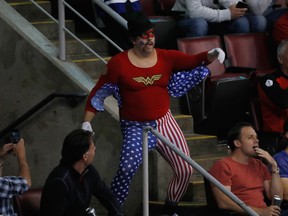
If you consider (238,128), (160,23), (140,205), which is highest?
(160,23)

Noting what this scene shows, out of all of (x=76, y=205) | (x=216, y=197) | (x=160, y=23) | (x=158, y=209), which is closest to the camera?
(x=76, y=205)

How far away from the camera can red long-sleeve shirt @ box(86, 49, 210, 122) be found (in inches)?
357

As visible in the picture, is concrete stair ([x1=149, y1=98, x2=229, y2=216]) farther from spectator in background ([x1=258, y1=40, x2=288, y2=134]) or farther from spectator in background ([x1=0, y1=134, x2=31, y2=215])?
spectator in background ([x1=0, y1=134, x2=31, y2=215])

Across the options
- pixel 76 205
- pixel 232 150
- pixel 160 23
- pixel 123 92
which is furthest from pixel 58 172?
pixel 160 23

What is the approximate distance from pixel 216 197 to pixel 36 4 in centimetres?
297

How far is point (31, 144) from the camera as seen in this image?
10695 millimetres

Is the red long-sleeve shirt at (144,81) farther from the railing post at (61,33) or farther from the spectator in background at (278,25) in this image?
the spectator in background at (278,25)

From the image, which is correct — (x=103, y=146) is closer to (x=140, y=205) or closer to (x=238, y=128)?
(x=140, y=205)

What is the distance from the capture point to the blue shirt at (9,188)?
8.26 meters

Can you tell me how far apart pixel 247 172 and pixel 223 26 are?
295cm

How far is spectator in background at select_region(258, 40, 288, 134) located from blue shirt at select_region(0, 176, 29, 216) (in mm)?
3015

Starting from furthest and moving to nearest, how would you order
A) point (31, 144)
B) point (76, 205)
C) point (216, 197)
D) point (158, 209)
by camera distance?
point (31, 144), point (158, 209), point (216, 197), point (76, 205)

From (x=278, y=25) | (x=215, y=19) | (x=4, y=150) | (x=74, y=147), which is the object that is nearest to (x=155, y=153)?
Answer: (x=74, y=147)

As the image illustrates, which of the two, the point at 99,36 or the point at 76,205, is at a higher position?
the point at 99,36
